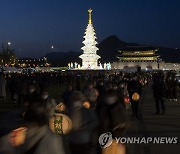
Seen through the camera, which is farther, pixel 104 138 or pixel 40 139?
pixel 104 138

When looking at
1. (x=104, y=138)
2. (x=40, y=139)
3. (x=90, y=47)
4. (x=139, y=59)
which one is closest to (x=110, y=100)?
(x=104, y=138)

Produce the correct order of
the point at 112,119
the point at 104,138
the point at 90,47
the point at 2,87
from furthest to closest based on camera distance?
1. the point at 90,47
2. the point at 2,87
3. the point at 112,119
4. the point at 104,138

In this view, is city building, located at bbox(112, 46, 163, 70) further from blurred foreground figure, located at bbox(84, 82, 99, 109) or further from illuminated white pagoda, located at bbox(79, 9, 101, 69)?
blurred foreground figure, located at bbox(84, 82, 99, 109)

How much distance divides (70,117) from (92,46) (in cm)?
10071

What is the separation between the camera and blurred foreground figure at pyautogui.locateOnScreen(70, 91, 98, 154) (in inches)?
277

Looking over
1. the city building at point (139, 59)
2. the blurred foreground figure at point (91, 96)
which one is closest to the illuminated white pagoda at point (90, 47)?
the city building at point (139, 59)

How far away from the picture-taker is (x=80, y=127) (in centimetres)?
704

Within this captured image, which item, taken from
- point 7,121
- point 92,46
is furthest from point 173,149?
point 92,46

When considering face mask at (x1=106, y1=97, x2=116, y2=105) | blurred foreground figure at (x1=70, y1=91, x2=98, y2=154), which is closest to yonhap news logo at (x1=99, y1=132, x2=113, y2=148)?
blurred foreground figure at (x1=70, y1=91, x2=98, y2=154)

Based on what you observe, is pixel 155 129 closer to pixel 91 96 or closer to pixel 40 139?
pixel 91 96

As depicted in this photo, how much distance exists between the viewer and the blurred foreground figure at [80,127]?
277 inches

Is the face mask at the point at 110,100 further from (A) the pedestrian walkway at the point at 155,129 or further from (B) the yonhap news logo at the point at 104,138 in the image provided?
(A) the pedestrian walkway at the point at 155,129

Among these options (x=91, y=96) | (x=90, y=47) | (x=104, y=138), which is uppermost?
(x=90, y=47)

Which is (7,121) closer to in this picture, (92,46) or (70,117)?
(70,117)
